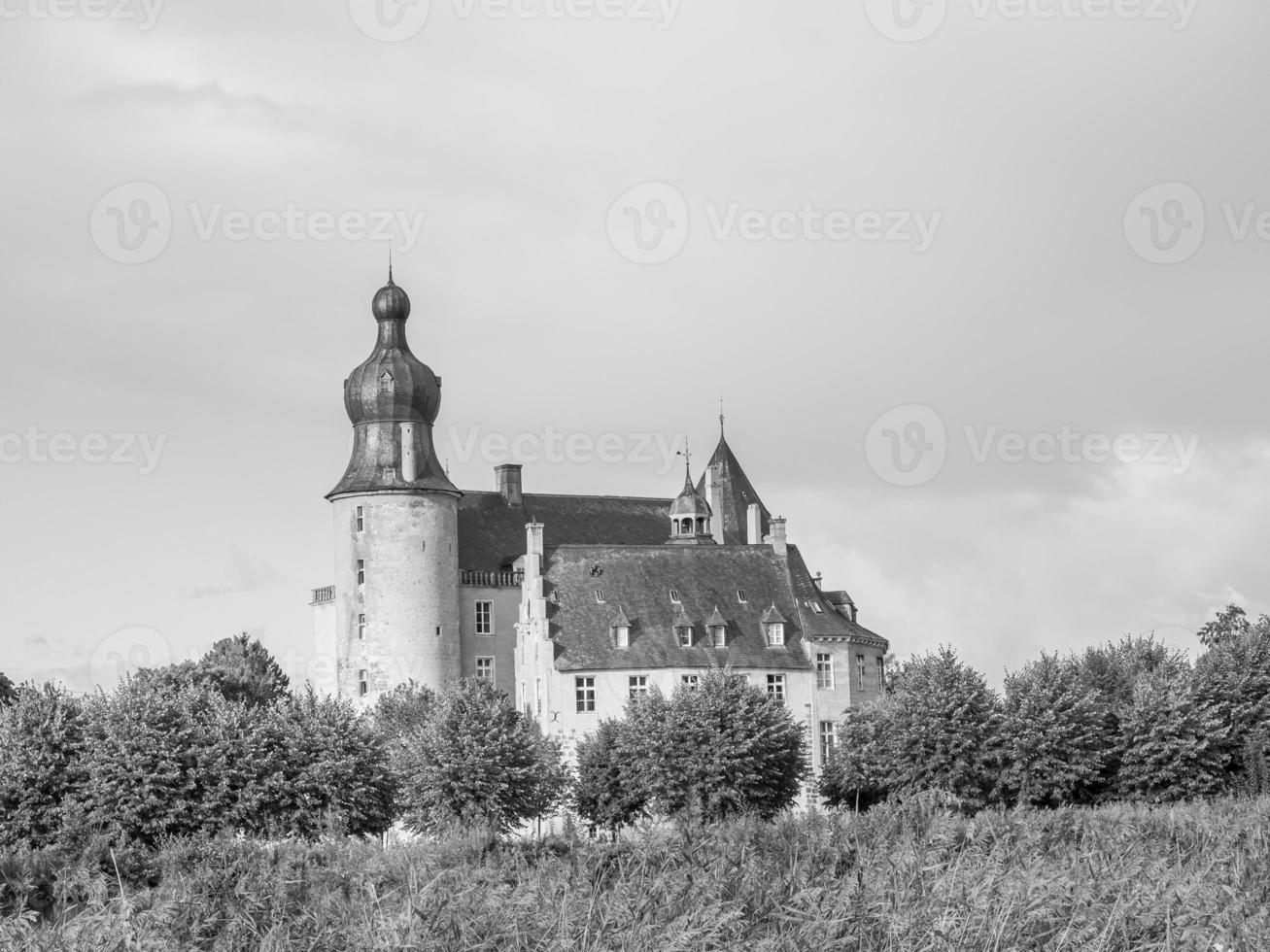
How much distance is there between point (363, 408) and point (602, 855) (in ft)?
223

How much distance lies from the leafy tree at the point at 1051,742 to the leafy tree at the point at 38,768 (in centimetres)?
2908

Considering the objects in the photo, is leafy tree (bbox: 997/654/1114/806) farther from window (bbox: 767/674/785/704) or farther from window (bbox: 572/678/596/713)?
window (bbox: 572/678/596/713)

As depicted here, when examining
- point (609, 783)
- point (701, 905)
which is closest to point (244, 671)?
point (609, 783)

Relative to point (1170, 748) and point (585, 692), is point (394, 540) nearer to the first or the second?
point (585, 692)

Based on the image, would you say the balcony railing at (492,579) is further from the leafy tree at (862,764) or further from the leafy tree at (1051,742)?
the leafy tree at (1051,742)

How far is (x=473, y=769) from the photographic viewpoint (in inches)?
2306

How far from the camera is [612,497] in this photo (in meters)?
102

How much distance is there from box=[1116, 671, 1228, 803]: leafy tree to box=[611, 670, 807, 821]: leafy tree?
11.1 metres

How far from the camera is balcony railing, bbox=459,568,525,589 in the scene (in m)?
90.5

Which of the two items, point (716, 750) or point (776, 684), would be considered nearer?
point (716, 750)

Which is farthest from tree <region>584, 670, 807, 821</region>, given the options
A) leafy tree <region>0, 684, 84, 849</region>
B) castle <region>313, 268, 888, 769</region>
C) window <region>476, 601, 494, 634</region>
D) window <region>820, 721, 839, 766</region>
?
window <region>476, 601, 494, 634</region>

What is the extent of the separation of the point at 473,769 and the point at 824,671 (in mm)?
24874

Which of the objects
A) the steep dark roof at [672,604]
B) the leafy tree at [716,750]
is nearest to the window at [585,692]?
the steep dark roof at [672,604]

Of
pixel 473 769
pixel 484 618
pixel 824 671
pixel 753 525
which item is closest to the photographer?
pixel 473 769
